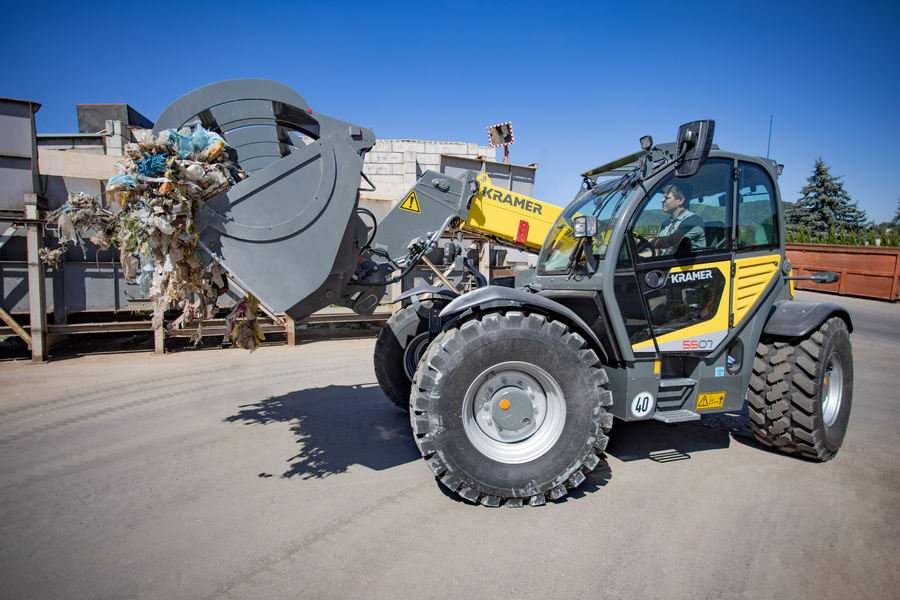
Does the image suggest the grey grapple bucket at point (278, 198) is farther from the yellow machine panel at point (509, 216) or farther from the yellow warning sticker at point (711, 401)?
the yellow warning sticker at point (711, 401)

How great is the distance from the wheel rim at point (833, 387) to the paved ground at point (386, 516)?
0.37 meters

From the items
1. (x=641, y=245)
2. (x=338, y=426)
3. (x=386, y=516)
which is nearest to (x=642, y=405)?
(x=641, y=245)

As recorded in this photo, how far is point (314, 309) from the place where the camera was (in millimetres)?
3406

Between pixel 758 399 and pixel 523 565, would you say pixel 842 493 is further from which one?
pixel 523 565

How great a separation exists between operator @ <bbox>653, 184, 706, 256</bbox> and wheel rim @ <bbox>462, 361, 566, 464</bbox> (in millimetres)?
1419

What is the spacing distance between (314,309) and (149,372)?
5.01 m

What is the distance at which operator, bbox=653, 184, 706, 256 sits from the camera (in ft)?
11.7

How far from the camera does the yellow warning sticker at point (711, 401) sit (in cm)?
368

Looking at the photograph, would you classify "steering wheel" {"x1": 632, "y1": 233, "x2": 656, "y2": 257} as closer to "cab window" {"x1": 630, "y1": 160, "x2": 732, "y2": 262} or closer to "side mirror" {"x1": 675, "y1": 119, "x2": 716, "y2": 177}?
"cab window" {"x1": 630, "y1": 160, "x2": 732, "y2": 262}

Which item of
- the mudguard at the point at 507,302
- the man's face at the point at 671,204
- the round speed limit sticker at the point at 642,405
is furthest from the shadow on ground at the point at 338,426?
the man's face at the point at 671,204

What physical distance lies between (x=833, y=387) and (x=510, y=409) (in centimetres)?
325

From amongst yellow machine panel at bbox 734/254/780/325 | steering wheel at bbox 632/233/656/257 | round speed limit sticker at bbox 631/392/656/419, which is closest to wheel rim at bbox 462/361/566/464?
round speed limit sticker at bbox 631/392/656/419

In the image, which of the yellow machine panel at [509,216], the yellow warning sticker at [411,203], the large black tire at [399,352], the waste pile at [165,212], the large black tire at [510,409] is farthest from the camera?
the large black tire at [399,352]

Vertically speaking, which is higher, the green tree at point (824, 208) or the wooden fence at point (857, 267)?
the green tree at point (824, 208)
